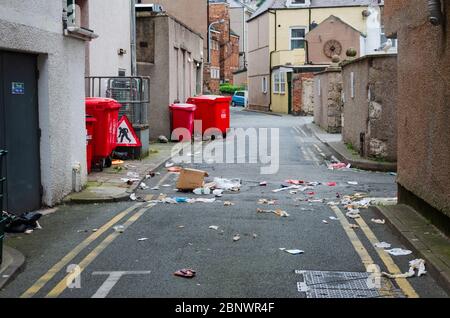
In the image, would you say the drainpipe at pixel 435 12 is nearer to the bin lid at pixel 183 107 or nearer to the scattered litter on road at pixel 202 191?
the scattered litter on road at pixel 202 191

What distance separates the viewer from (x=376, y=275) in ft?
23.6

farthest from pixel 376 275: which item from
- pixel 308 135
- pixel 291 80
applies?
pixel 291 80

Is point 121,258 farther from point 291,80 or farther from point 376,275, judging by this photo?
point 291,80

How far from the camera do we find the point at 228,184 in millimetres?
14406

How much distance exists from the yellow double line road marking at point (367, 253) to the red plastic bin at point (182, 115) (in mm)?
15141

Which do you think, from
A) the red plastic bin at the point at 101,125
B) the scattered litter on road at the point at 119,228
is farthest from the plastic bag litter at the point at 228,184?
the scattered litter on road at the point at 119,228

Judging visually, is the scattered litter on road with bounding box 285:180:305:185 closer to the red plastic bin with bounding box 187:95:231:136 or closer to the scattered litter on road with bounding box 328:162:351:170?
the scattered litter on road with bounding box 328:162:351:170

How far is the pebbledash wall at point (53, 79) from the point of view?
10.1 m

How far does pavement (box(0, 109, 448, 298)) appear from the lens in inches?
263

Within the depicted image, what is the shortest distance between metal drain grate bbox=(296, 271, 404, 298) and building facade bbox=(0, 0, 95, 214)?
198 inches

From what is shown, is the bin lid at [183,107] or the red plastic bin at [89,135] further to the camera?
the bin lid at [183,107]

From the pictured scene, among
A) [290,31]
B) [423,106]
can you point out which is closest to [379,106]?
[423,106]

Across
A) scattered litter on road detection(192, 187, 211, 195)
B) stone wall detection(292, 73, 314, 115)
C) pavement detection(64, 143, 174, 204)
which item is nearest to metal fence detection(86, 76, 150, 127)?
pavement detection(64, 143, 174, 204)

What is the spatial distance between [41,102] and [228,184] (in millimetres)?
4611
